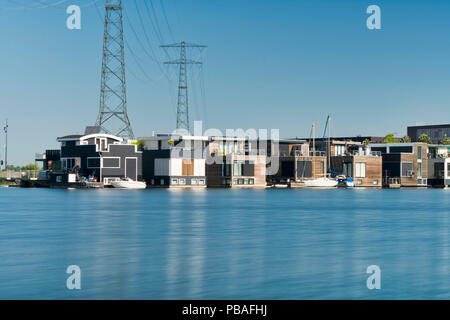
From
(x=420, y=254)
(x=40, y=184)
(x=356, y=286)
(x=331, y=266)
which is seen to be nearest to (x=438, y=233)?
(x=420, y=254)

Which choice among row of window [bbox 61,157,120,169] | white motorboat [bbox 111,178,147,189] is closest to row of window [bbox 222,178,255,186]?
white motorboat [bbox 111,178,147,189]

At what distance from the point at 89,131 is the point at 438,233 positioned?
11966 centimetres

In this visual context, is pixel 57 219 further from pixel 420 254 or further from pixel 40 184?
pixel 40 184

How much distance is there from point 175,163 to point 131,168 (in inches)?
461

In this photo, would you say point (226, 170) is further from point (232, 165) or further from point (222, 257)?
point (222, 257)

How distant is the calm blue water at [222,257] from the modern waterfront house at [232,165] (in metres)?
106

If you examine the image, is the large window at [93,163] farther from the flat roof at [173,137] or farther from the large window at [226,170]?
the large window at [226,170]

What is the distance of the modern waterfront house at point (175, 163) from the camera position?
170000 mm

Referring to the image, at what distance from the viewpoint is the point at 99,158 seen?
516ft

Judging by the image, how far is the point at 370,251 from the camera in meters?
45.9

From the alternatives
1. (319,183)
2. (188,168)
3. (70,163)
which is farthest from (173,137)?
(319,183)

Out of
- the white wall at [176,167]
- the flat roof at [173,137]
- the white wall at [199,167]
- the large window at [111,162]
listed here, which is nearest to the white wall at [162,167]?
the white wall at [176,167]

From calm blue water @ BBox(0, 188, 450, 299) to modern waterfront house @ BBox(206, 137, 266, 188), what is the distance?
106 m
